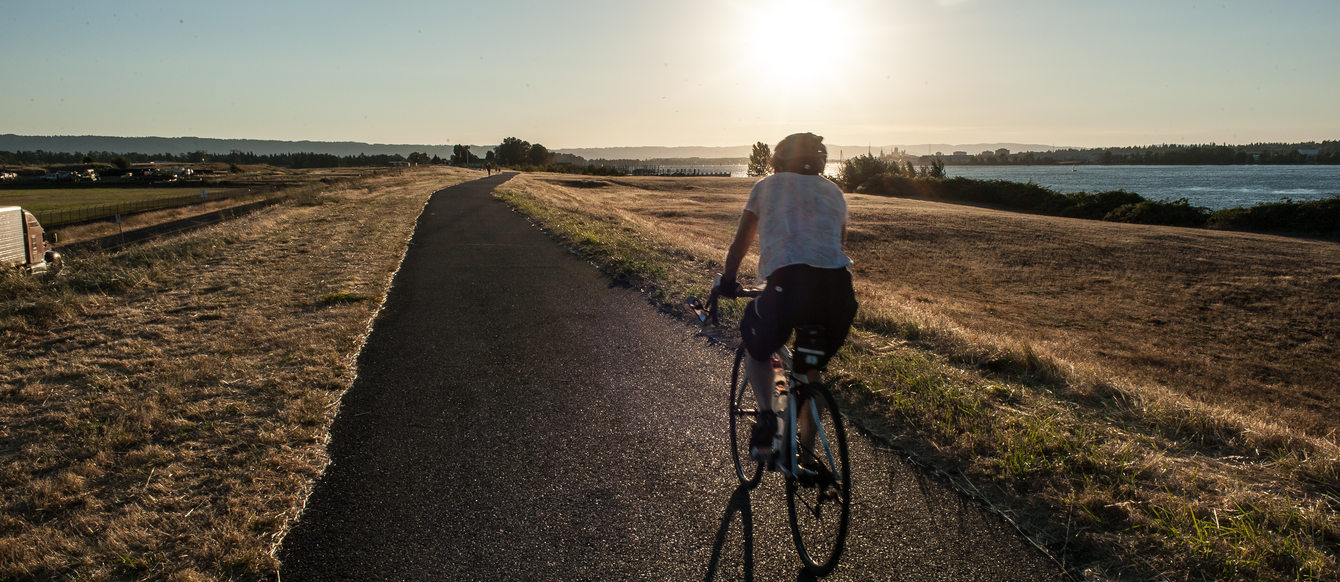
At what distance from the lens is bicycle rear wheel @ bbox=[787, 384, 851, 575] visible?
308 cm

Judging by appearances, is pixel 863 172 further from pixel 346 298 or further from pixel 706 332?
pixel 346 298

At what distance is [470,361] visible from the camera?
6711mm

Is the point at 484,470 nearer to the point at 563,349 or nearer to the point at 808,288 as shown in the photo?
the point at 808,288

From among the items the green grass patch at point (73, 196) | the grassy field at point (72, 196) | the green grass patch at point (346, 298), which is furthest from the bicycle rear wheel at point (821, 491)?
the grassy field at point (72, 196)

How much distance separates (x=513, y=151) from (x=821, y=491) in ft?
498

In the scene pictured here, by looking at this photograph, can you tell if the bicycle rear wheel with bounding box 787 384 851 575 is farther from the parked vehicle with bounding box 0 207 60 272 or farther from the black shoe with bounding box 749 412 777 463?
the parked vehicle with bounding box 0 207 60 272

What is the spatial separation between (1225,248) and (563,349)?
2484cm

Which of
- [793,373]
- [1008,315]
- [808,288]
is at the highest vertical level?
[808,288]

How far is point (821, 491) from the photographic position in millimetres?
3295

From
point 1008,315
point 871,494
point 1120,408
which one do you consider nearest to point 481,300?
point 871,494

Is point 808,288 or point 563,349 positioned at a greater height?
point 808,288

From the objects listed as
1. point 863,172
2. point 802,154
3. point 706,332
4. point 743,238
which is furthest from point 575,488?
point 863,172

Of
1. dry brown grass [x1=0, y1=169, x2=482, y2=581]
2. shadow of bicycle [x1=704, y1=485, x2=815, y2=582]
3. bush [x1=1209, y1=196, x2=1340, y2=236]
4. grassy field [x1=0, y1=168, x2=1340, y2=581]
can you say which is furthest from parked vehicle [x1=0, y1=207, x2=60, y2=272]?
bush [x1=1209, y1=196, x2=1340, y2=236]

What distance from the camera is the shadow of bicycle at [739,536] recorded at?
10.6 feet
